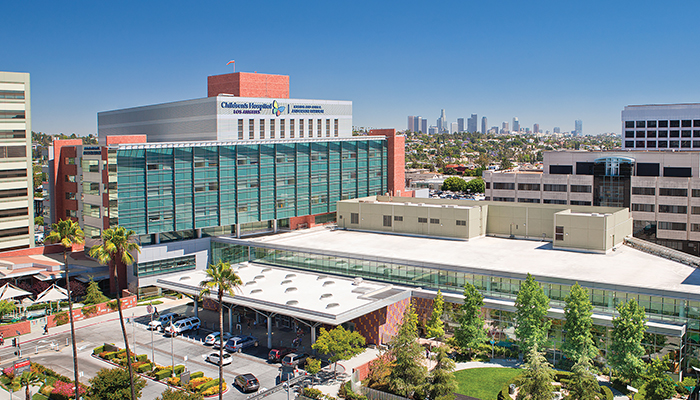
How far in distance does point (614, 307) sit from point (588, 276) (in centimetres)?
551

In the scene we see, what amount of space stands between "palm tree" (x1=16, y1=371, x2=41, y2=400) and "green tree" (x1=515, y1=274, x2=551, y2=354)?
41.8m

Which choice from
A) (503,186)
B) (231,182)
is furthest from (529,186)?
(231,182)

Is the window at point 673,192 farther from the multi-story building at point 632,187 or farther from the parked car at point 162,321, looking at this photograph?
the parked car at point 162,321

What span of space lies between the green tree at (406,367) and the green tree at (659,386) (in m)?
17.0

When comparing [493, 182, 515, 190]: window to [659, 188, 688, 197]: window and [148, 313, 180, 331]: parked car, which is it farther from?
[148, 313, 180, 331]: parked car

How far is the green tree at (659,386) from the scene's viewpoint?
43750 millimetres

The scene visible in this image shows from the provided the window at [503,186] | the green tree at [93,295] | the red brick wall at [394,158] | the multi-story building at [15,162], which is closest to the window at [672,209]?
the window at [503,186]

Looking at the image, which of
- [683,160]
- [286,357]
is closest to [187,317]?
[286,357]

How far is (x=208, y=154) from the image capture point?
79438 mm

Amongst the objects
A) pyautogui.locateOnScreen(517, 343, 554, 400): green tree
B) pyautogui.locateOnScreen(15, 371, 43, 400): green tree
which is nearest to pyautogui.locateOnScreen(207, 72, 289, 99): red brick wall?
pyautogui.locateOnScreen(15, 371, 43, 400): green tree

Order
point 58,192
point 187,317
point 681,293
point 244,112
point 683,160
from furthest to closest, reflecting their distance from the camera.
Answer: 1. point 683,160
2. point 58,192
3. point 244,112
4. point 187,317
5. point 681,293

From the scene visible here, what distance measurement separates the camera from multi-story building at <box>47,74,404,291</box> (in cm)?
7531

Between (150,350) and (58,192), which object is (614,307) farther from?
(58,192)

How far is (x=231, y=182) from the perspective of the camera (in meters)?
82.1
